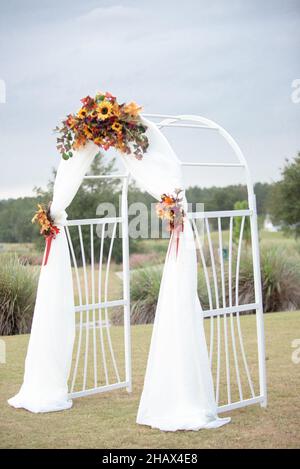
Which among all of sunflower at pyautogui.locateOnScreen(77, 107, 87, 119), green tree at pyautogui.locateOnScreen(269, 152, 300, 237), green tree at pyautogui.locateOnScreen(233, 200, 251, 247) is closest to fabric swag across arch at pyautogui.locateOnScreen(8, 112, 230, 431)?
sunflower at pyautogui.locateOnScreen(77, 107, 87, 119)

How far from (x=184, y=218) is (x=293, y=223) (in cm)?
974

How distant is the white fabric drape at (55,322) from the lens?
14.0 feet

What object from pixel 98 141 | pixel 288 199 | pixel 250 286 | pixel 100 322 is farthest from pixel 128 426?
pixel 288 199

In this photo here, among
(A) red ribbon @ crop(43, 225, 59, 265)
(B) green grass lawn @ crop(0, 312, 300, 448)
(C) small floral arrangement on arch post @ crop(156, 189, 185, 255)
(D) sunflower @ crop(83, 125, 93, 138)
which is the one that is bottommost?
(B) green grass lawn @ crop(0, 312, 300, 448)

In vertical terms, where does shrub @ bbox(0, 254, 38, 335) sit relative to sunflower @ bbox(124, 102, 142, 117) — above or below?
below

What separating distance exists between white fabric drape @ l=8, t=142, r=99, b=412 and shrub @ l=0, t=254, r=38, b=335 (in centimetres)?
359

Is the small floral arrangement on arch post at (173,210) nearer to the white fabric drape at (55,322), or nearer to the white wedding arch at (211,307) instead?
the white wedding arch at (211,307)

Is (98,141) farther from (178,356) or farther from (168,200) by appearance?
(178,356)

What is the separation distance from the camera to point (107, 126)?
13.3 feet

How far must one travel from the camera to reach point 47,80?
12.5 meters

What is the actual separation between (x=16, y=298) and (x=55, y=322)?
374 cm

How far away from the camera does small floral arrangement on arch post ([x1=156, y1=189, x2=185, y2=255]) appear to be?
3.75 metres

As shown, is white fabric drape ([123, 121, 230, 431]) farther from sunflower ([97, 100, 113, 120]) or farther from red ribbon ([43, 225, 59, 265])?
red ribbon ([43, 225, 59, 265])

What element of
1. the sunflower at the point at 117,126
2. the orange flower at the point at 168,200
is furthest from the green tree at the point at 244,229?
the orange flower at the point at 168,200
